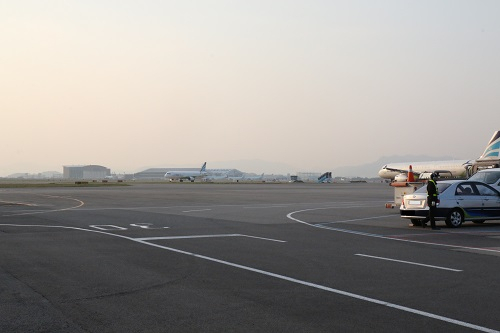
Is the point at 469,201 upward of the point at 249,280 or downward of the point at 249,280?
upward

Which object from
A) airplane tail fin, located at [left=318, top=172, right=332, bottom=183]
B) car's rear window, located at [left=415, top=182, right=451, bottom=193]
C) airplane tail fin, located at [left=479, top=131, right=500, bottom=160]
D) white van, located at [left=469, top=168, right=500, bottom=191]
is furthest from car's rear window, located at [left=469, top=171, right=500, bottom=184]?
airplane tail fin, located at [left=318, top=172, right=332, bottom=183]

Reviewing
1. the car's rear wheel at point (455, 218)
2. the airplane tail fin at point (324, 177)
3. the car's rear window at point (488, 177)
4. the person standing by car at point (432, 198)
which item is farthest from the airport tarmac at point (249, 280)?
the airplane tail fin at point (324, 177)

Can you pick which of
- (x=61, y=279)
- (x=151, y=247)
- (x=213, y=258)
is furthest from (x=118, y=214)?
(x=61, y=279)

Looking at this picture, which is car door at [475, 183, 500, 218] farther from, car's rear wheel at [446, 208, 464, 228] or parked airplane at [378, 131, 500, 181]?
parked airplane at [378, 131, 500, 181]

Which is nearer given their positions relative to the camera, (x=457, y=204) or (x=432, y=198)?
(x=432, y=198)

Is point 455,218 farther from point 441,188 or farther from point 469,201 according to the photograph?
point 441,188

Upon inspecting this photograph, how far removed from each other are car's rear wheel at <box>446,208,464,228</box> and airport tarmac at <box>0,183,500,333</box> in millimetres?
722

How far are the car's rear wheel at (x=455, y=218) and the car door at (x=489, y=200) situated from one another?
1091 mm

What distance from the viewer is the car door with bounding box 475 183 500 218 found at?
21.1 m

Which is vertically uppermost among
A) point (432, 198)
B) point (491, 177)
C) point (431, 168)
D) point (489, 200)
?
point (431, 168)

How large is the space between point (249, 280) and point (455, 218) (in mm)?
12283

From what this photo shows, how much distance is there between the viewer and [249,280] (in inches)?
405

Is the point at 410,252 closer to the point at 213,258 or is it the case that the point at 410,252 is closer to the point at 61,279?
the point at 213,258

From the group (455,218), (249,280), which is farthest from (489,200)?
(249,280)
